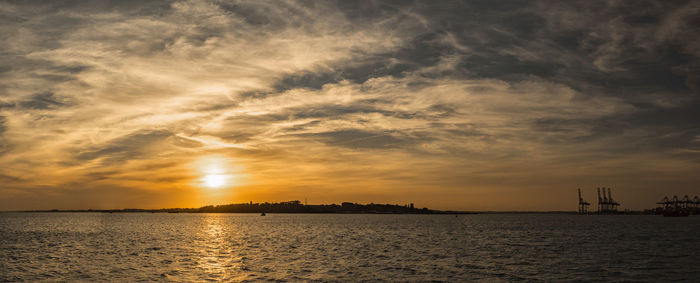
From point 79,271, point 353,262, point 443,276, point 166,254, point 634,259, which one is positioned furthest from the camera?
point 166,254

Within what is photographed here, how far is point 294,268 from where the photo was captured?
59.3m

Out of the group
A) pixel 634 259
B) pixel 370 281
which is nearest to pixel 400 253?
pixel 370 281

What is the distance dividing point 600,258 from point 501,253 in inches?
555

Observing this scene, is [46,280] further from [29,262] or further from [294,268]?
[294,268]

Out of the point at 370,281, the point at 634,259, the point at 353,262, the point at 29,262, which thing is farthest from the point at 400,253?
the point at 29,262

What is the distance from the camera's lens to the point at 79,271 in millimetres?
57188

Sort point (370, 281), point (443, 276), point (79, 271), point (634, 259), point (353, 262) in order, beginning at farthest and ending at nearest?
point (634, 259), point (353, 262), point (79, 271), point (443, 276), point (370, 281)

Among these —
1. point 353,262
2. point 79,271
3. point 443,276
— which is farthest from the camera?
point 353,262

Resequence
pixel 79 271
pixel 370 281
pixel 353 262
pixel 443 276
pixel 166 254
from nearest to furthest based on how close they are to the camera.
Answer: pixel 370 281 < pixel 443 276 < pixel 79 271 < pixel 353 262 < pixel 166 254

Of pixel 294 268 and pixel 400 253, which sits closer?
pixel 294 268

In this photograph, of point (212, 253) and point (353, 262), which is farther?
point (212, 253)

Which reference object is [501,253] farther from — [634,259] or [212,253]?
[212,253]

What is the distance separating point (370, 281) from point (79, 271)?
113 ft

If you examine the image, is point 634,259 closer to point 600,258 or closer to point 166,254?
point 600,258
